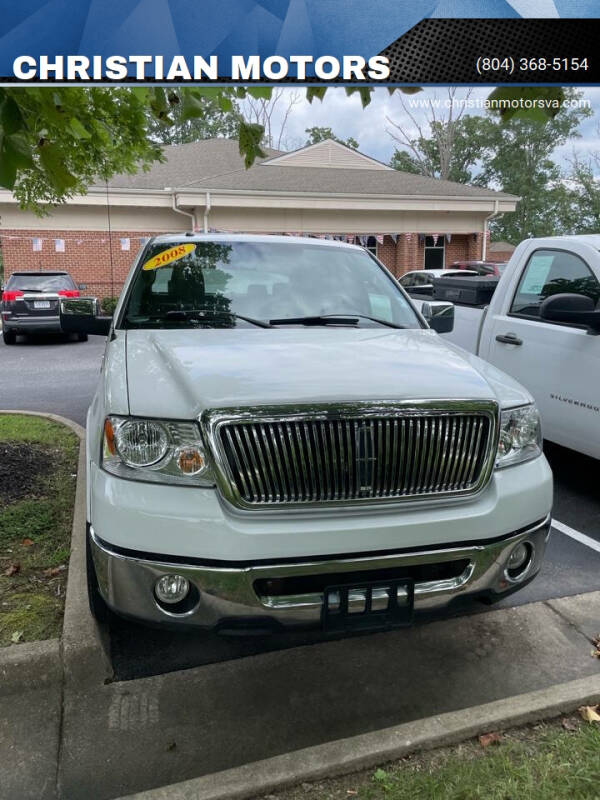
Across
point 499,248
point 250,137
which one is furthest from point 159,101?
point 499,248

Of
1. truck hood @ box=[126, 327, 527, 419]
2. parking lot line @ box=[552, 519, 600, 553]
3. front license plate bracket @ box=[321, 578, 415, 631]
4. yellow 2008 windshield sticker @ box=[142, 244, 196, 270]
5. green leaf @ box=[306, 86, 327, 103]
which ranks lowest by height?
parking lot line @ box=[552, 519, 600, 553]

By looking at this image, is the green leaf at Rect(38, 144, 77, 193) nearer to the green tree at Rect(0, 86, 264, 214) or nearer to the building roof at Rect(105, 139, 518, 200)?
the green tree at Rect(0, 86, 264, 214)

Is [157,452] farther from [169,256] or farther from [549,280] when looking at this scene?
[549,280]

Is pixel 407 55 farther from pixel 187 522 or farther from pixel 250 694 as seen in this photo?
pixel 250 694

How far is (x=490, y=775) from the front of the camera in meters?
2.32

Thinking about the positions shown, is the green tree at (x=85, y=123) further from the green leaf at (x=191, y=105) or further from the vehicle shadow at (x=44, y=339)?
the vehicle shadow at (x=44, y=339)

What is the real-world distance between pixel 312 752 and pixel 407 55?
3.35 meters

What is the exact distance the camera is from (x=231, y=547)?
2.26 m

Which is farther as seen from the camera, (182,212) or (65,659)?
(182,212)

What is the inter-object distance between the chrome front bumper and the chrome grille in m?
0.23

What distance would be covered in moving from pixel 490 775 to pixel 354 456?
119cm

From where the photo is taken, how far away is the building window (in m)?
24.5

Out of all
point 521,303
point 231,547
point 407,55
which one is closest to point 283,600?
point 231,547

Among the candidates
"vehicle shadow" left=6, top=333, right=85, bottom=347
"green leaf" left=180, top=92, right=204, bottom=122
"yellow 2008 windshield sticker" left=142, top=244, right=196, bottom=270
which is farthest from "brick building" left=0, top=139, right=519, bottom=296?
"green leaf" left=180, top=92, right=204, bottom=122
